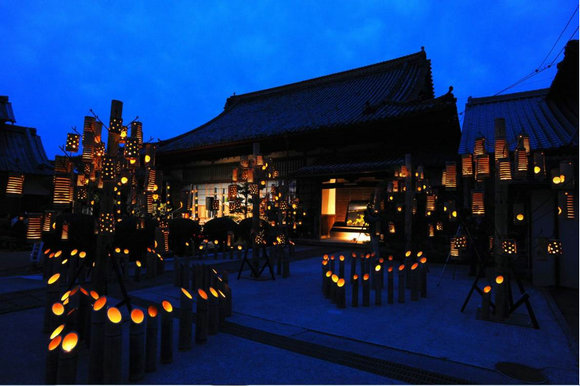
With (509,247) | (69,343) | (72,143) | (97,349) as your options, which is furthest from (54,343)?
(509,247)

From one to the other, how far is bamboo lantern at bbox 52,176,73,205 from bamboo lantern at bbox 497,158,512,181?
6.63 meters

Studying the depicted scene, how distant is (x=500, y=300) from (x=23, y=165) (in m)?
19.9

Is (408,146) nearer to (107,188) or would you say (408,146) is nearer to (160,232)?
(160,232)

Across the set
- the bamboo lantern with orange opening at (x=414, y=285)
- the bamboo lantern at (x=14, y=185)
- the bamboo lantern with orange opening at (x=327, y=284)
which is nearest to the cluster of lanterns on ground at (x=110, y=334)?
the bamboo lantern with orange opening at (x=327, y=284)

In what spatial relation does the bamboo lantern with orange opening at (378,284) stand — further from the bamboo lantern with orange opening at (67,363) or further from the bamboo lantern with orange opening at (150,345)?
the bamboo lantern with orange opening at (67,363)

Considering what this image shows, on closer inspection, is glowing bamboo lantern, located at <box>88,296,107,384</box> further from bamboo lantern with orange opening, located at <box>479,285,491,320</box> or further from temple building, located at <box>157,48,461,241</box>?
temple building, located at <box>157,48,461,241</box>

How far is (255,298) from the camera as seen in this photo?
5930 millimetres

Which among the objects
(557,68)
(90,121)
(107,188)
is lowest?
(107,188)

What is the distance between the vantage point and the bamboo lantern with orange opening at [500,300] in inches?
188

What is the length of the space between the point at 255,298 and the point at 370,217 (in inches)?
224

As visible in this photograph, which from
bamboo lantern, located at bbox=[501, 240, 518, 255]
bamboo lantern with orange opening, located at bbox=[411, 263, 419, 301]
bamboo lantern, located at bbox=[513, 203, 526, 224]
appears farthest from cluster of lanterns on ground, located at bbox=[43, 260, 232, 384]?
bamboo lantern, located at bbox=[513, 203, 526, 224]

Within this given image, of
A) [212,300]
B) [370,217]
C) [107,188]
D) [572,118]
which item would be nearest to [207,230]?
[370,217]

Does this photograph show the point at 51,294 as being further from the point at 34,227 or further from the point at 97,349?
the point at 34,227

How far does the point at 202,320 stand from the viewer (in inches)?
151
